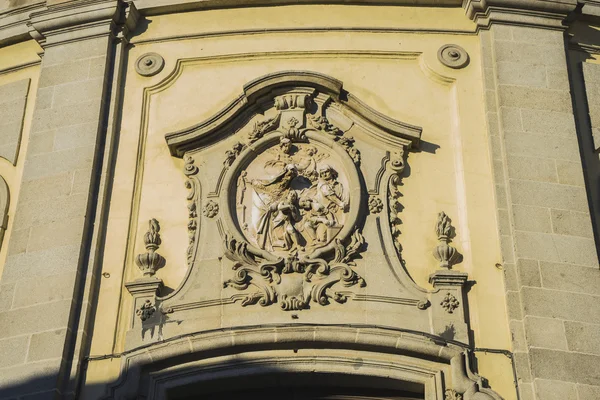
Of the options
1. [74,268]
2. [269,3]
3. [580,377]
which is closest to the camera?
[580,377]

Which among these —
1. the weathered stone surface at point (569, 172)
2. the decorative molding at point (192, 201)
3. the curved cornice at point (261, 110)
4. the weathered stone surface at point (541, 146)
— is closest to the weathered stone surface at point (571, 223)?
the weathered stone surface at point (569, 172)

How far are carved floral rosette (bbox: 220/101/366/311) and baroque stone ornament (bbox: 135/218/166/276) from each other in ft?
2.83

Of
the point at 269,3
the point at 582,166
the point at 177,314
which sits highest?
the point at 269,3

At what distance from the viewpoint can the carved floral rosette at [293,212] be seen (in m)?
14.9

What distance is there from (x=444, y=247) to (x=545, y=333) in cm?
166

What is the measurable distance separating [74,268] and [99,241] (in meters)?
0.56

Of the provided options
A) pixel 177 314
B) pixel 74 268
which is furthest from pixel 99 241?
pixel 177 314

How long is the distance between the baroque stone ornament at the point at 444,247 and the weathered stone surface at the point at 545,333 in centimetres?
123

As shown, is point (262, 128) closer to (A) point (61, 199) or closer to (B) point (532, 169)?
(A) point (61, 199)

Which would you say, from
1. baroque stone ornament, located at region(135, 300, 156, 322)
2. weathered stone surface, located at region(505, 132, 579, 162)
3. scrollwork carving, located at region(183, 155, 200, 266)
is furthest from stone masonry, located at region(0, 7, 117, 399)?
weathered stone surface, located at region(505, 132, 579, 162)

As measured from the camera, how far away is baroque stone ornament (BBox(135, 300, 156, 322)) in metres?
14.9

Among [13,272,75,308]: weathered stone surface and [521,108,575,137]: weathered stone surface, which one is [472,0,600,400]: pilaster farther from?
[13,272,75,308]: weathered stone surface

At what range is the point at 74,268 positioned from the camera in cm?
1530

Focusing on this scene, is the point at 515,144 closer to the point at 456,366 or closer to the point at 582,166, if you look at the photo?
the point at 582,166
